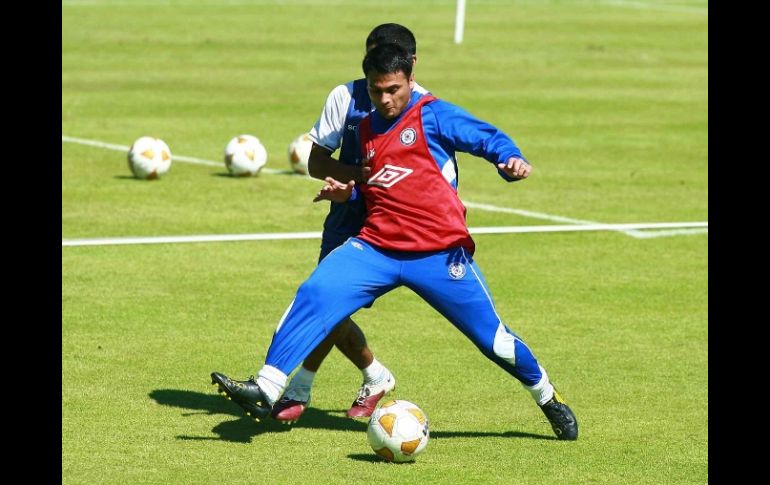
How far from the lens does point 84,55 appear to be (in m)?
31.3

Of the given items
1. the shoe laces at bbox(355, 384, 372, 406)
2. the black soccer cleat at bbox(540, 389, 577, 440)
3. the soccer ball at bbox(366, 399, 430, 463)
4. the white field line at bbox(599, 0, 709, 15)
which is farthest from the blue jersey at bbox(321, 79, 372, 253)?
the white field line at bbox(599, 0, 709, 15)

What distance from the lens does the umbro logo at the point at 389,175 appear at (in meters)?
9.17

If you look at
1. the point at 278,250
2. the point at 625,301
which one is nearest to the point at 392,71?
the point at 625,301

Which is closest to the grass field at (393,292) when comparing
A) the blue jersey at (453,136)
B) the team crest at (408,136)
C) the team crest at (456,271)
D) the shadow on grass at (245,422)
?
the shadow on grass at (245,422)

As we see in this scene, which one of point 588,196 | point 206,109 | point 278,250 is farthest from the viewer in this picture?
point 206,109

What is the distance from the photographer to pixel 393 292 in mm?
13852

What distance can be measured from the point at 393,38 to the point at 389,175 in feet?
2.85

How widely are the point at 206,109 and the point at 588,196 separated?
8637 mm

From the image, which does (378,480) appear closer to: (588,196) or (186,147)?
(588,196)

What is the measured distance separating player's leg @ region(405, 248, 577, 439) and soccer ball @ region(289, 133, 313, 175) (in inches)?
412

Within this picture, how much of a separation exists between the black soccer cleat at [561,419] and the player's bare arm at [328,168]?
187 cm

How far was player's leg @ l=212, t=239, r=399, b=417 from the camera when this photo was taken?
29.5ft

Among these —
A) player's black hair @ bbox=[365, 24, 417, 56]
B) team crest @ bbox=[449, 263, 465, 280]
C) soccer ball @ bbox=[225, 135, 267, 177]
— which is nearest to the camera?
team crest @ bbox=[449, 263, 465, 280]

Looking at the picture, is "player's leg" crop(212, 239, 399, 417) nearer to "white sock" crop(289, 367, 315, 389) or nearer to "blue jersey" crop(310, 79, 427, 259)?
"blue jersey" crop(310, 79, 427, 259)
